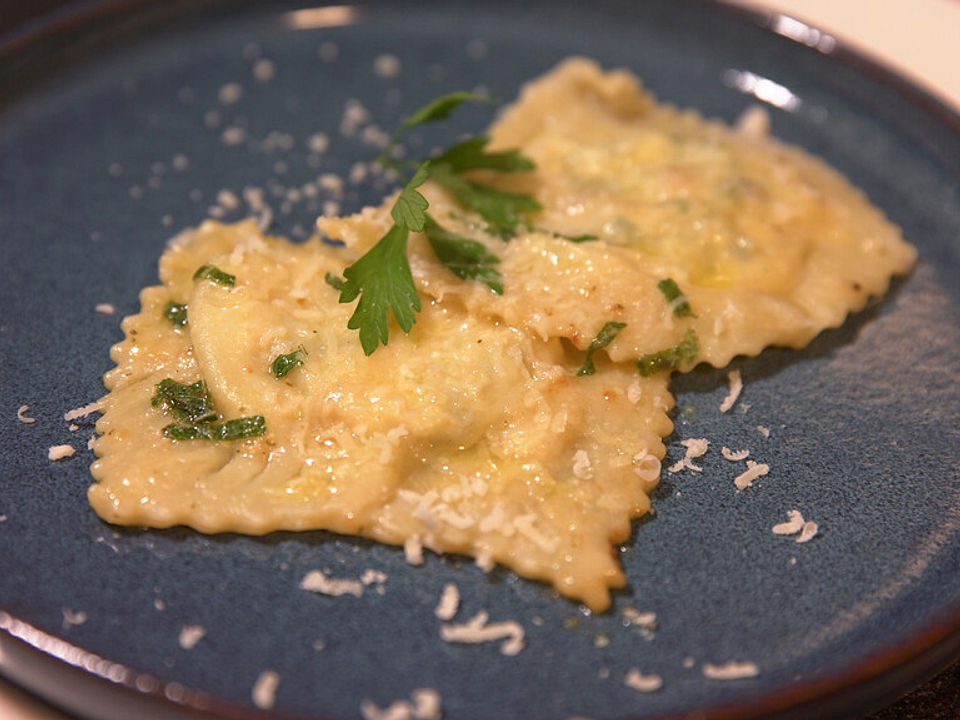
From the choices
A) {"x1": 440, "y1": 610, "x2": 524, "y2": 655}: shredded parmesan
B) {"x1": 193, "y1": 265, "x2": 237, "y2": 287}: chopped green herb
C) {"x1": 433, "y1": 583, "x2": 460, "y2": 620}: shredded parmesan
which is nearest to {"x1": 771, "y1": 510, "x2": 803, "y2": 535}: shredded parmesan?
{"x1": 440, "y1": 610, "x2": 524, "y2": 655}: shredded parmesan

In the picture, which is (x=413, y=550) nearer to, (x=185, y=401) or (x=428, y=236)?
(x=185, y=401)

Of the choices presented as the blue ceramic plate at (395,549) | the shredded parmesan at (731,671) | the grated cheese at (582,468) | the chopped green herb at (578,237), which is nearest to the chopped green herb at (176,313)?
the blue ceramic plate at (395,549)

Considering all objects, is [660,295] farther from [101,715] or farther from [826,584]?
[101,715]

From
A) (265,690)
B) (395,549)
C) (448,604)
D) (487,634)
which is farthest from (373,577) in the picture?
(265,690)

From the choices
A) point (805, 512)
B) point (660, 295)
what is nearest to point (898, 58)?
point (660, 295)

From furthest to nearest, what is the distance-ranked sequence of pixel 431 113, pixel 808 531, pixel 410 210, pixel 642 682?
pixel 431 113 → pixel 410 210 → pixel 808 531 → pixel 642 682
